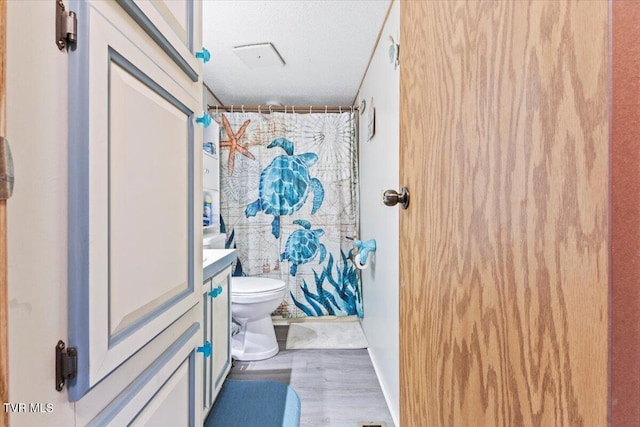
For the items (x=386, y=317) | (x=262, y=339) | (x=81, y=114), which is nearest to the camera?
(x=81, y=114)

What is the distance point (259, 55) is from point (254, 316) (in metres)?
1.82

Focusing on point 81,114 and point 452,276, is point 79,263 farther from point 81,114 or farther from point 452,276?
point 452,276

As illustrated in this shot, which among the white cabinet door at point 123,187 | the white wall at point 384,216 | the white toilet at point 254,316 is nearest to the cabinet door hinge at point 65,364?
the white cabinet door at point 123,187

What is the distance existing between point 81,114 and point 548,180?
26.1 inches

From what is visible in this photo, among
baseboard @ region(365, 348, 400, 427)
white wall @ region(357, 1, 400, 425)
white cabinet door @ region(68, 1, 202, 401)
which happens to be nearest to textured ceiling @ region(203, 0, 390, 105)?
white wall @ region(357, 1, 400, 425)

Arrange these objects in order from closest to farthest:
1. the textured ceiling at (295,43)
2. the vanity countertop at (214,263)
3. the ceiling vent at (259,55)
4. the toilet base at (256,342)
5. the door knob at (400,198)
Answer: the door knob at (400,198) → the vanity countertop at (214,263) → the textured ceiling at (295,43) → the ceiling vent at (259,55) → the toilet base at (256,342)

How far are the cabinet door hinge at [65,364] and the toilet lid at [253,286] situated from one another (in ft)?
5.84

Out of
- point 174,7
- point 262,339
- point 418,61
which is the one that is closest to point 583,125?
point 418,61

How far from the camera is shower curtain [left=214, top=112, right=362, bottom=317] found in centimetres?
314

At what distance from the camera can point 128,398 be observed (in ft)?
2.10

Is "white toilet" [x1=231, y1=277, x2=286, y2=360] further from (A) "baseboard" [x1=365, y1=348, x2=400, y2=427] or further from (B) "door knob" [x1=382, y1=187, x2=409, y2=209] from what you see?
(B) "door knob" [x1=382, y1=187, x2=409, y2=209]

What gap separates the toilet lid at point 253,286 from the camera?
2.27 metres

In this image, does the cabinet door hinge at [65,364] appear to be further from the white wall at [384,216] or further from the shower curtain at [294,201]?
the shower curtain at [294,201]

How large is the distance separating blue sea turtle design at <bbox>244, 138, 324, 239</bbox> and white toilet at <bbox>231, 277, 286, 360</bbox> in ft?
2.76
